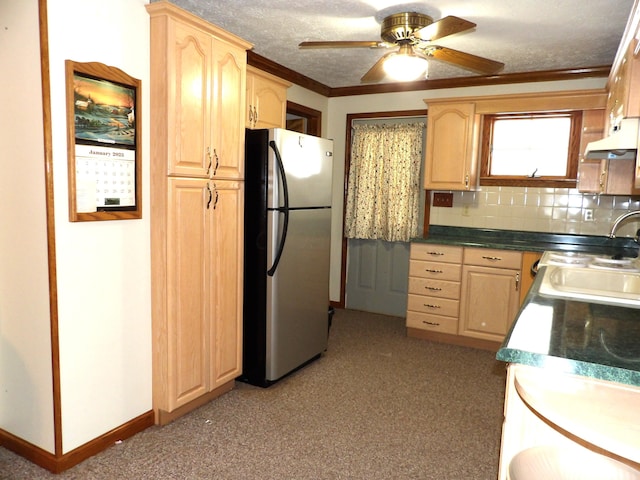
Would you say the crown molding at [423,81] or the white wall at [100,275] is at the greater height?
the crown molding at [423,81]

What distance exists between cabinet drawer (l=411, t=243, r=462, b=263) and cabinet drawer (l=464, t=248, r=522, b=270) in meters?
0.08

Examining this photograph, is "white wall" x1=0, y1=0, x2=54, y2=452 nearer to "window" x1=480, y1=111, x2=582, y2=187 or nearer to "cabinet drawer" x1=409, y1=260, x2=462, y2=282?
"cabinet drawer" x1=409, y1=260, x2=462, y2=282

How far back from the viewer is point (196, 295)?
2.58 meters

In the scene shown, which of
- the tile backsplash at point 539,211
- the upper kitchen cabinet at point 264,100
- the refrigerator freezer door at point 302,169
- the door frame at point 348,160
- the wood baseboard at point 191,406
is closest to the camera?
the wood baseboard at point 191,406

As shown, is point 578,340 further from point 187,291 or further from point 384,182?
point 384,182

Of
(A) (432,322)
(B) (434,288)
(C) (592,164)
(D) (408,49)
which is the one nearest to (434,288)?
(B) (434,288)

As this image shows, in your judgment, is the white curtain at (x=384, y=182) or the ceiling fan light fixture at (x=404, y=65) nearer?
the ceiling fan light fixture at (x=404, y=65)

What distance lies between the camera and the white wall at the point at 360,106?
13.6 ft

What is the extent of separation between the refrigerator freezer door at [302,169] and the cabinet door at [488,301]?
4.89 ft

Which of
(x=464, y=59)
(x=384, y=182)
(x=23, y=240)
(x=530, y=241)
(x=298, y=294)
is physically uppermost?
(x=464, y=59)

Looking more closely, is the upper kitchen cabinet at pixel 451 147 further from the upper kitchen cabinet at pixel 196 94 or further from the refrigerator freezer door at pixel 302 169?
the upper kitchen cabinet at pixel 196 94

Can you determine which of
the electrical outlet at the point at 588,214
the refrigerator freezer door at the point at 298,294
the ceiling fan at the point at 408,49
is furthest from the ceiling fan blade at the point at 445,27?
the electrical outlet at the point at 588,214

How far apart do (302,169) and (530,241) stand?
232cm

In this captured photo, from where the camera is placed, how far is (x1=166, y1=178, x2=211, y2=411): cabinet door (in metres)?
2.42
